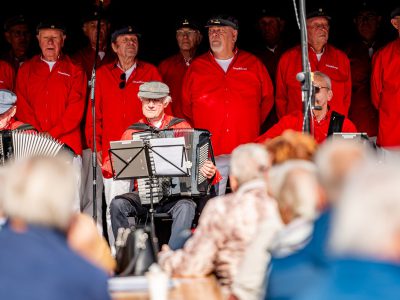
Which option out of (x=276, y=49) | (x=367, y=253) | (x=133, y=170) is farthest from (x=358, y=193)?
(x=276, y=49)

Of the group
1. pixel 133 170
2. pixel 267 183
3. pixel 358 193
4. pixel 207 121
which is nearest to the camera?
pixel 358 193

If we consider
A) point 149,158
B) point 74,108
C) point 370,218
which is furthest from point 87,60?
point 370,218

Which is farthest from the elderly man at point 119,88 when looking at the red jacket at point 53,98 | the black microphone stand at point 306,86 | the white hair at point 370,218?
the white hair at point 370,218

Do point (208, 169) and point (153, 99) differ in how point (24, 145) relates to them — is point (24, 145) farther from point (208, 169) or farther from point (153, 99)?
point (208, 169)

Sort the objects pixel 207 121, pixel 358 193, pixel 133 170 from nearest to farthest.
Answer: pixel 358 193, pixel 133 170, pixel 207 121

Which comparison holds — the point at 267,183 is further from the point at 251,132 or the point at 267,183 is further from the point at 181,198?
the point at 251,132

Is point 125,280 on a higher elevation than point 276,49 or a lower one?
lower

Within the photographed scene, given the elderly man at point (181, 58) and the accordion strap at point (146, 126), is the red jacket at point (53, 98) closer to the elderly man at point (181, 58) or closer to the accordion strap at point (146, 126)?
the elderly man at point (181, 58)

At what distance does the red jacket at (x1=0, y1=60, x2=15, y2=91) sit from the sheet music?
244 cm

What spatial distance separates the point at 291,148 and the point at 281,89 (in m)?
4.59

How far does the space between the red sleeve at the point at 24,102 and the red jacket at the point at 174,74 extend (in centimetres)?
136

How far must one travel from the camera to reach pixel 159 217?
828 cm

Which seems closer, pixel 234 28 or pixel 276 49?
pixel 234 28

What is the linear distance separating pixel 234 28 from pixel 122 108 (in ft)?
4.30
